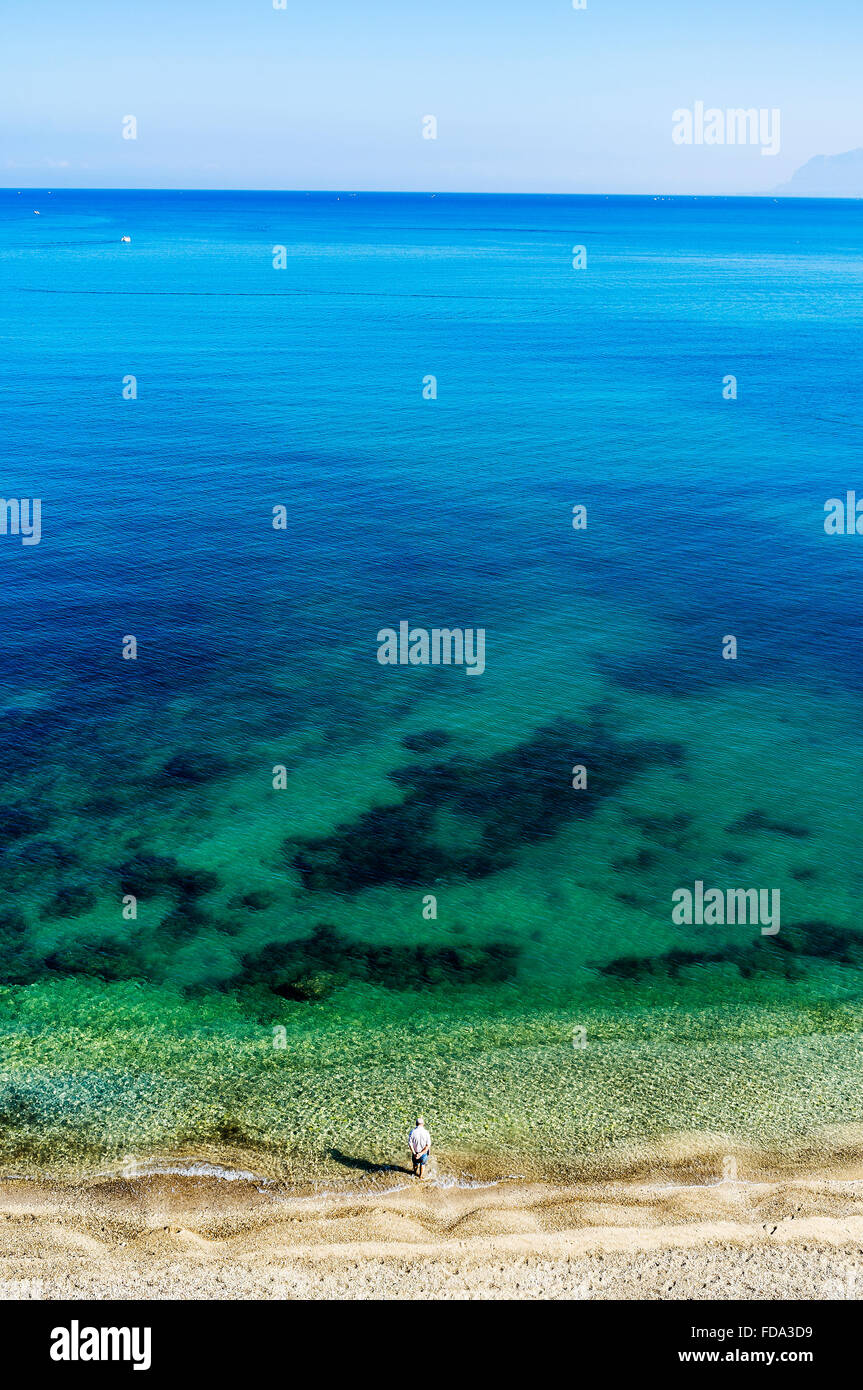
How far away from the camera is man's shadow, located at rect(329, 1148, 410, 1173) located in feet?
109

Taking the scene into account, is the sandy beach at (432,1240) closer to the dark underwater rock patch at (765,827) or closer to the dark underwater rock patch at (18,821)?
the dark underwater rock patch at (765,827)

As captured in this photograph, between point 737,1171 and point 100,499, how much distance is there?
79.3 metres

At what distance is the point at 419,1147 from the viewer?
32406mm

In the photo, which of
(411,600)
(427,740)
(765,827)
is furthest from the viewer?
(411,600)

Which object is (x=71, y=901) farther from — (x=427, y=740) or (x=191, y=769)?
(x=427, y=740)

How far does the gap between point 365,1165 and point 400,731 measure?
30.3 meters

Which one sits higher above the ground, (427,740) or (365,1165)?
(427,740)

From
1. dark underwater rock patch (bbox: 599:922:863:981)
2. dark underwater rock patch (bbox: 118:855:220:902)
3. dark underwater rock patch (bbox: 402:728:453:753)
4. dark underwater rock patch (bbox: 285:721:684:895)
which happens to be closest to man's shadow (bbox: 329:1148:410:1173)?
dark underwater rock patch (bbox: 599:922:863:981)

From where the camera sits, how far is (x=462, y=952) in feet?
147

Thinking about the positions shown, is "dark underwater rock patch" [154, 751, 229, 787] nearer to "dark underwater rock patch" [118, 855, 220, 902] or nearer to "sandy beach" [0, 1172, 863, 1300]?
"dark underwater rock patch" [118, 855, 220, 902]

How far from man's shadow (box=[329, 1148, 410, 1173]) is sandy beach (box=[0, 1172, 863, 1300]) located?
501mm

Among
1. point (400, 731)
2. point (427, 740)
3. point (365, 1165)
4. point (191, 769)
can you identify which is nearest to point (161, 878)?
point (191, 769)
